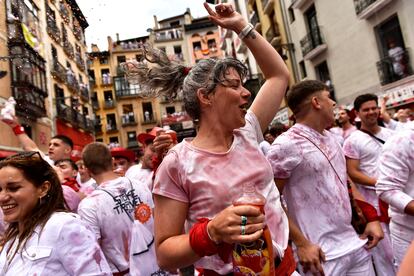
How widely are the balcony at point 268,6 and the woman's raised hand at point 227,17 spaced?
2115 centimetres

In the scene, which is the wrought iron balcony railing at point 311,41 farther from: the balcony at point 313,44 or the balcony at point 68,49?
the balcony at point 68,49

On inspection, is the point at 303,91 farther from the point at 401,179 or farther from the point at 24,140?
the point at 24,140

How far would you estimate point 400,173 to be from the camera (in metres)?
2.66

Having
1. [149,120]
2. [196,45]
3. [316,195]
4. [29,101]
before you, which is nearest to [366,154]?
[316,195]

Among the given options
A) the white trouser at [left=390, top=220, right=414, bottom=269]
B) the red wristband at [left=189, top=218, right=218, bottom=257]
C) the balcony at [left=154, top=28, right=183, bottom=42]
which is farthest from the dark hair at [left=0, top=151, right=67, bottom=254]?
the balcony at [left=154, top=28, right=183, bottom=42]

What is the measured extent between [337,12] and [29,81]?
13.8m

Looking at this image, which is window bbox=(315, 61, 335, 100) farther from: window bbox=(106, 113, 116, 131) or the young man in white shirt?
window bbox=(106, 113, 116, 131)

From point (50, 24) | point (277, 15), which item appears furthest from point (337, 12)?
point (50, 24)

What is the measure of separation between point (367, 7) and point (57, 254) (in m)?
14.8

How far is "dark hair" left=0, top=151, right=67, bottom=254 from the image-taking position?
205 centimetres

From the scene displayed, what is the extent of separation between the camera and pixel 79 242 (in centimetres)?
199

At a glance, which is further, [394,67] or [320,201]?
[394,67]

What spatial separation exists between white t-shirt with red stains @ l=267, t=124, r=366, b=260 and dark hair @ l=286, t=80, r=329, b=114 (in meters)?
0.38

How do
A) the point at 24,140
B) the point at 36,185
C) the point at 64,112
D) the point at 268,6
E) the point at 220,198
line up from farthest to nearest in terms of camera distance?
the point at 64,112
the point at 268,6
the point at 24,140
the point at 36,185
the point at 220,198
